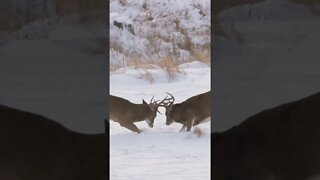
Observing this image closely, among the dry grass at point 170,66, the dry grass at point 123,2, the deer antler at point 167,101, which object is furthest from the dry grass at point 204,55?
the dry grass at point 123,2

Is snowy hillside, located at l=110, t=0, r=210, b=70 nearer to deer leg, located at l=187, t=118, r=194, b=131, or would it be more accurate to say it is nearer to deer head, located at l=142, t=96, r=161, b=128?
deer head, located at l=142, t=96, r=161, b=128

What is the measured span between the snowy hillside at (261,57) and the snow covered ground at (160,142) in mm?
141

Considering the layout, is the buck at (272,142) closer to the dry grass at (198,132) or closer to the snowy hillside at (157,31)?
the dry grass at (198,132)

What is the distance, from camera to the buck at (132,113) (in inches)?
160

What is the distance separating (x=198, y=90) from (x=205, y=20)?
477 mm

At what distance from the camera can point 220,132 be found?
4.09 meters

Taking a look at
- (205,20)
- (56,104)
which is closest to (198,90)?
(205,20)

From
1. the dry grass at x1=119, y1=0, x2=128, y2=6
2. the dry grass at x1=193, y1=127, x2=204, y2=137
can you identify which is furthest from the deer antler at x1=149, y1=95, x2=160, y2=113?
the dry grass at x1=119, y1=0, x2=128, y2=6

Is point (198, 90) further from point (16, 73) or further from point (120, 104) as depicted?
point (16, 73)

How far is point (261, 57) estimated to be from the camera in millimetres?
4070

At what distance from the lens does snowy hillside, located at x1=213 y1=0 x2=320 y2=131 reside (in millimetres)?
4062

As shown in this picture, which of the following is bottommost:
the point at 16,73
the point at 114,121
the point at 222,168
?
the point at 222,168

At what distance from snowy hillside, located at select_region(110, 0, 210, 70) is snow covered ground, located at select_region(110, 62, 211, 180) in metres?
0.10

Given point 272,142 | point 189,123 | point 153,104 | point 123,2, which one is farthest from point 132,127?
point 272,142
